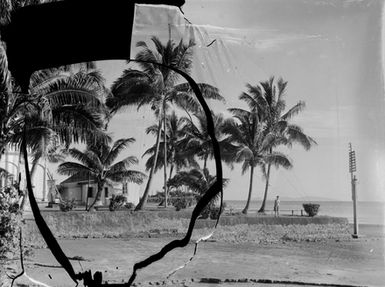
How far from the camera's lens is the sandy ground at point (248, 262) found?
7.91 metres

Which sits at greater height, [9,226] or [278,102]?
[278,102]

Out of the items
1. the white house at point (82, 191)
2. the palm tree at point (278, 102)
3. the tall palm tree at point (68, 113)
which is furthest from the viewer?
the white house at point (82, 191)

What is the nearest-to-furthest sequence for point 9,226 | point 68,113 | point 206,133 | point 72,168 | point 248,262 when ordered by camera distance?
point 206,133
point 9,226
point 68,113
point 248,262
point 72,168

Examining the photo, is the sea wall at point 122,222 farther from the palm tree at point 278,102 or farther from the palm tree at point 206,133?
the palm tree at point 206,133

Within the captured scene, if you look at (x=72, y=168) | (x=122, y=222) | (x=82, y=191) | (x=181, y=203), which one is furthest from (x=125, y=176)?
(x=82, y=191)

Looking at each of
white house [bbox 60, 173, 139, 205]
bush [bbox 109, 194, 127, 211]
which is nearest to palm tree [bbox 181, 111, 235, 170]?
bush [bbox 109, 194, 127, 211]

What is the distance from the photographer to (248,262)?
1170 centimetres

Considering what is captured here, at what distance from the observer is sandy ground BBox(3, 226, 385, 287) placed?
7.91 m

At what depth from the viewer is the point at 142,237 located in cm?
1672

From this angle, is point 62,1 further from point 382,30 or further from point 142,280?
point 142,280

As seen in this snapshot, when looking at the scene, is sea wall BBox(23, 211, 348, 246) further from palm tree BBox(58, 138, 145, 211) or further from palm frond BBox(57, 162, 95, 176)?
palm frond BBox(57, 162, 95, 176)

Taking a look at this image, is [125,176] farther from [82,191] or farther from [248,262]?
[82,191]

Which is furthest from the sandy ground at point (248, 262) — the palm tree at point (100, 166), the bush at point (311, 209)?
the bush at point (311, 209)

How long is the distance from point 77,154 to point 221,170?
21302 mm
